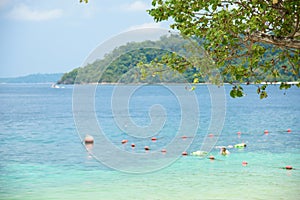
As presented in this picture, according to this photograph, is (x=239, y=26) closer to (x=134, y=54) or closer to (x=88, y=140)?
(x=134, y=54)

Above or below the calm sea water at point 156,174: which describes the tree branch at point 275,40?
above

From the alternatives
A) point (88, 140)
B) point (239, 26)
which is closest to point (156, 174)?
point (88, 140)

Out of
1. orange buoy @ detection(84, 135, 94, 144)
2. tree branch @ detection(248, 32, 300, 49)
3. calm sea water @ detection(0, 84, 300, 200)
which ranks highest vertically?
tree branch @ detection(248, 32, 300, 49)

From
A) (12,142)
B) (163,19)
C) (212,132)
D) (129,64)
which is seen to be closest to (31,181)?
(129,64)

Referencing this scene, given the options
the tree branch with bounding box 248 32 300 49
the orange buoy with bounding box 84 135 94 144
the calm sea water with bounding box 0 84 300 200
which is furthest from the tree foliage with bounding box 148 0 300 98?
the orange buoy with bounding box 84 135 94 144

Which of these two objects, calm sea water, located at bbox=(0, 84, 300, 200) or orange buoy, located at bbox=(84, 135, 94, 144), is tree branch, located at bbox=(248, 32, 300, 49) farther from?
orange buoy, located at bbox=(84, 135, 94, 144)

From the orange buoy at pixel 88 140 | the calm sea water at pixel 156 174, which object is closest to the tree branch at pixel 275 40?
the calm sea water at pixel 156 174

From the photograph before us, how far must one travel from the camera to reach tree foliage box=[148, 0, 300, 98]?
6.89 m

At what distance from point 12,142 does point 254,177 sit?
15217 mm

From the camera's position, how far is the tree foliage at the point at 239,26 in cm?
689

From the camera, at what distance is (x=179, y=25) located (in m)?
7.47

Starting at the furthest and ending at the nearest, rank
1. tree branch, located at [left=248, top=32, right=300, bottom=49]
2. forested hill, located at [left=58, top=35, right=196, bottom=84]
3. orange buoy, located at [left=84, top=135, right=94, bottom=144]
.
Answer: orange buoy, located at [left=84, top=135, right=94, bottom=144] → forested hill, located at [left=58, top=35, right=196, bottom=84] → tree branch, located at [left=248, top=32, right=300, bottom=49]

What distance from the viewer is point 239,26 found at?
23.0 ft

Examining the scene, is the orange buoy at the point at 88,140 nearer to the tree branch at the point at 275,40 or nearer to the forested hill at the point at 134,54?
the forested hill at the point at 134,54
